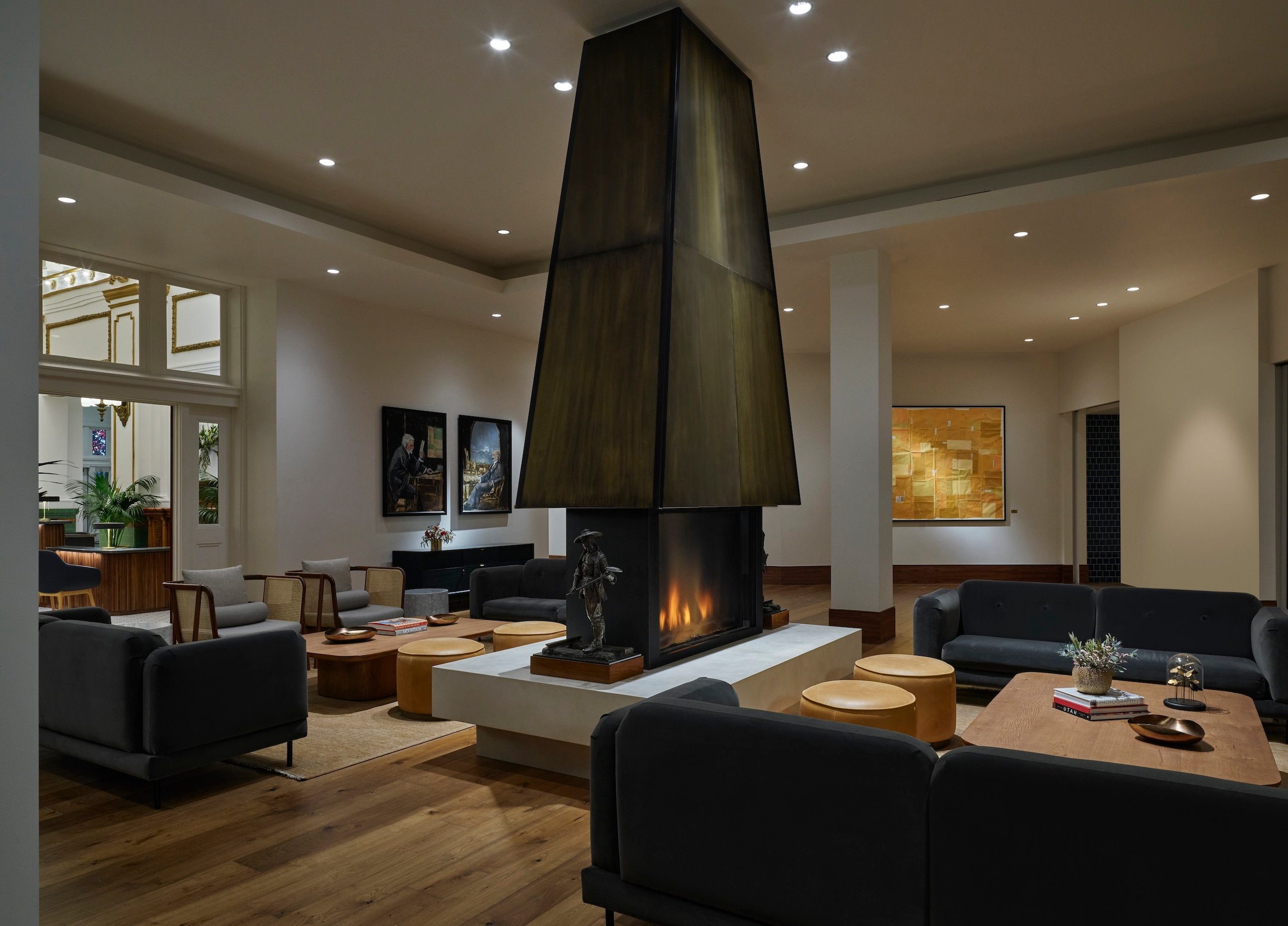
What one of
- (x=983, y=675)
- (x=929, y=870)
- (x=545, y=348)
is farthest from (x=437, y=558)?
(x=929, y=870)

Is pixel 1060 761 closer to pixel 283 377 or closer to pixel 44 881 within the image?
pixel 44 881

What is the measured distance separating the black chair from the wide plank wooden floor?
376cm

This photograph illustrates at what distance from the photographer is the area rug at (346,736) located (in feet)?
14.1

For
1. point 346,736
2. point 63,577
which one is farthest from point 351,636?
point 63,577

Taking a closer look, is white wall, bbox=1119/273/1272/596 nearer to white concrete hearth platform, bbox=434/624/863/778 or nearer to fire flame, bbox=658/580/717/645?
→ white concrete hearth platform, bbox=434/624/863/778

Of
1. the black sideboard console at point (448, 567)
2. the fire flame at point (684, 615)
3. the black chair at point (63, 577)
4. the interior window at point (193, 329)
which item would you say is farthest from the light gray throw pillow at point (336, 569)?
the fire flame at point (684, 615)

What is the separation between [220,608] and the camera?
667 centimetres

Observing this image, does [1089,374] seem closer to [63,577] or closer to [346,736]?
[346,736]

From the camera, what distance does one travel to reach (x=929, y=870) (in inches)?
80.1

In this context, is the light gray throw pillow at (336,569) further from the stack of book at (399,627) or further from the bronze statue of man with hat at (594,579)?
the bronze statue of man with hat at (594,579)

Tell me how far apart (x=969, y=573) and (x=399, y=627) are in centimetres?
940

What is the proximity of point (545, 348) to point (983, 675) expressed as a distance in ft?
12.0

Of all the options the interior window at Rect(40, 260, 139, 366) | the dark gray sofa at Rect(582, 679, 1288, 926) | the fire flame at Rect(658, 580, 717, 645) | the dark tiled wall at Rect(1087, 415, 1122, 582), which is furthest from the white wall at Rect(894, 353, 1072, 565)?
the dark gray sofa at Rect(582, 679, 1288, 926)

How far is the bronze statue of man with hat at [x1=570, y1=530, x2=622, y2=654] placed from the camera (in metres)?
4.13
